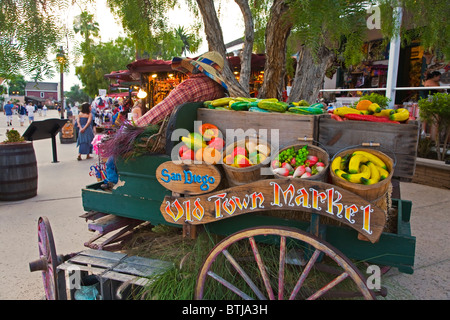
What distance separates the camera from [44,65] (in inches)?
83.7

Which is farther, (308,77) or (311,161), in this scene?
(308,77)

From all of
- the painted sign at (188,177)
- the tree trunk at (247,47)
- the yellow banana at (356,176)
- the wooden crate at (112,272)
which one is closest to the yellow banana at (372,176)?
the yellow banana at (356,176)

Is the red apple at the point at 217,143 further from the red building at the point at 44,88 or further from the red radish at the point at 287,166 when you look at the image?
the red building at the point at 44,88

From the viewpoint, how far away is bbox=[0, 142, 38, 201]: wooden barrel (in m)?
5.39

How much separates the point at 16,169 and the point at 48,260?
145 inches

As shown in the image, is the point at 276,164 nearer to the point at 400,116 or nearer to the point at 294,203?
the point at 294,203

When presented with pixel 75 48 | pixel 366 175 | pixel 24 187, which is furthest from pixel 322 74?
pixel 24 187

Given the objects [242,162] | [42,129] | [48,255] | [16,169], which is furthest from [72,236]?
[42,129]

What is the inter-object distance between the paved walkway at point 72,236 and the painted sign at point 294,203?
3.64ft

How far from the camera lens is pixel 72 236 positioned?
4.23 metres

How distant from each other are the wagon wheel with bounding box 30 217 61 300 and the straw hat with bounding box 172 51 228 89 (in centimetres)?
193

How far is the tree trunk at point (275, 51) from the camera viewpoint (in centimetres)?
A: 411

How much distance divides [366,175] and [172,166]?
1.32m

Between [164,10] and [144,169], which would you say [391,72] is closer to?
[164,10]
